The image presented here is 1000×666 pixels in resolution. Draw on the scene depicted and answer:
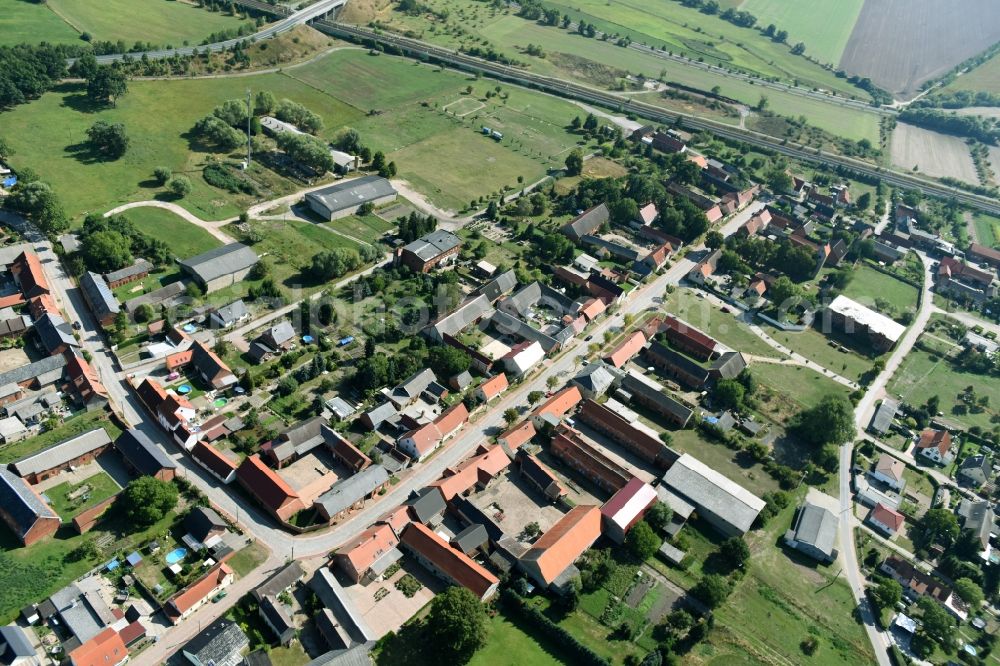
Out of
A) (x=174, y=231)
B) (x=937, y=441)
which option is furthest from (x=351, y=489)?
(x=937, y=441)

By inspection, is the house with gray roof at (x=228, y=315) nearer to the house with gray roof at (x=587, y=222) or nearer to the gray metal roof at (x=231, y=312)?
the gray metal roof at (x=231, y=312)

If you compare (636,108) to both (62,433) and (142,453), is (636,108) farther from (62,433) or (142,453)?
(62,433)

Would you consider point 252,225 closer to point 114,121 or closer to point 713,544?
point 114,121

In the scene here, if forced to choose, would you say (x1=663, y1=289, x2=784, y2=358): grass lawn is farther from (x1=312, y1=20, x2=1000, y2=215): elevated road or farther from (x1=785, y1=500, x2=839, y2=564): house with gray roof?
(x1=312, y1=20, x2=1000, y2=215): elevated road

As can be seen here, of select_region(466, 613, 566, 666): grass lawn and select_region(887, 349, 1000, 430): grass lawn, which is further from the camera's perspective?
select_region(887, 349, 1000, 430): grass lawn

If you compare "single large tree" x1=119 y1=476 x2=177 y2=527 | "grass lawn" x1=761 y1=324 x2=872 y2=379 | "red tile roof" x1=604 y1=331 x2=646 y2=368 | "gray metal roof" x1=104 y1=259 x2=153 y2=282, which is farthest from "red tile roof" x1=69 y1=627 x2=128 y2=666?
"grass lawn" x1=761 y1=324 x2=872 y2=379

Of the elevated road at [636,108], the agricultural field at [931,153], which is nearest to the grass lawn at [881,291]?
the elevated road at [636,108]
